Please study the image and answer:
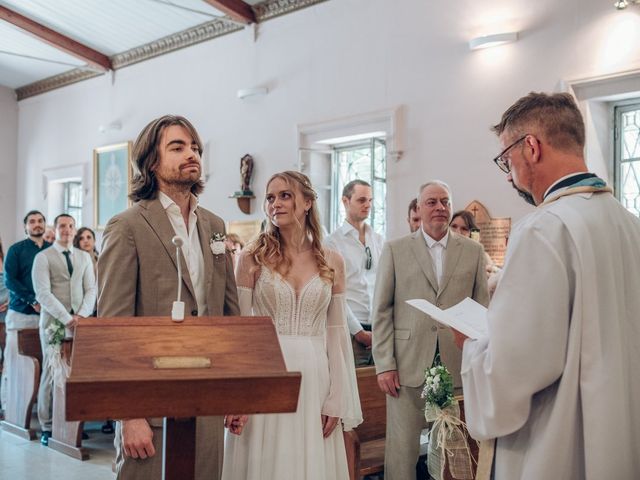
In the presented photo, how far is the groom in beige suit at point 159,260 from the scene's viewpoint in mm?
2100

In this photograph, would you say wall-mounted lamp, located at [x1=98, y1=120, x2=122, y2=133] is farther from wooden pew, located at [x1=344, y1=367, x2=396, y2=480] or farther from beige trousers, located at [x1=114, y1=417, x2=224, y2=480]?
beige trousers, located at [x1=114, y1=417, x2=224, y2=480]

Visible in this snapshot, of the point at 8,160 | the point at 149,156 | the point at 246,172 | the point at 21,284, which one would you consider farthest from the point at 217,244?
the point at 8,160

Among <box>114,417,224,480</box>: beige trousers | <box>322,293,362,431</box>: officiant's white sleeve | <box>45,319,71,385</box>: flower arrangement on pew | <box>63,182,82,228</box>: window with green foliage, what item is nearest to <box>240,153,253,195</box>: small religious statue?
<box>45,319,71,385</box>: flower arrangement on pew

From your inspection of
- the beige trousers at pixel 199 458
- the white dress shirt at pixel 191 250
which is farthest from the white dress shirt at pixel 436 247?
the beige trousers at pixel 199 458

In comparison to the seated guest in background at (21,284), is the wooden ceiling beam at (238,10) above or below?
above

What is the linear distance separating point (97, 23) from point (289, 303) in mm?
8341

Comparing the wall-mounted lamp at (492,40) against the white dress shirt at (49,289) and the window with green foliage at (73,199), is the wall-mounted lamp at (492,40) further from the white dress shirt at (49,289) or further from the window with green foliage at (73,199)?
the window with green foliage at (73,199)

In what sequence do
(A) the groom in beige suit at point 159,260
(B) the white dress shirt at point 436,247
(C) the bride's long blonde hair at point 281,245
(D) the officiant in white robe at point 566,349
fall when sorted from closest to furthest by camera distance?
(D) the officiant in white robe at point 566,349 → (A) the groom in beige suit at point 159,260 → (C) the bride's long blonde hair at point 281,245 → (B) the white dress shirt at point 436,247

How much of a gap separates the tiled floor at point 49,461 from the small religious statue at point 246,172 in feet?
11.2

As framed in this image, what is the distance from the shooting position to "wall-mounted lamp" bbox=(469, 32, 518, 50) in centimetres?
604

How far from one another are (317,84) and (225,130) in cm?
167

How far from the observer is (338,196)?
A: 323 inches

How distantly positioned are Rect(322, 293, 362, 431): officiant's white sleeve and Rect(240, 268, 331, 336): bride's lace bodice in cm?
8

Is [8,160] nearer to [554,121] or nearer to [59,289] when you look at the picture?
[59,289]
